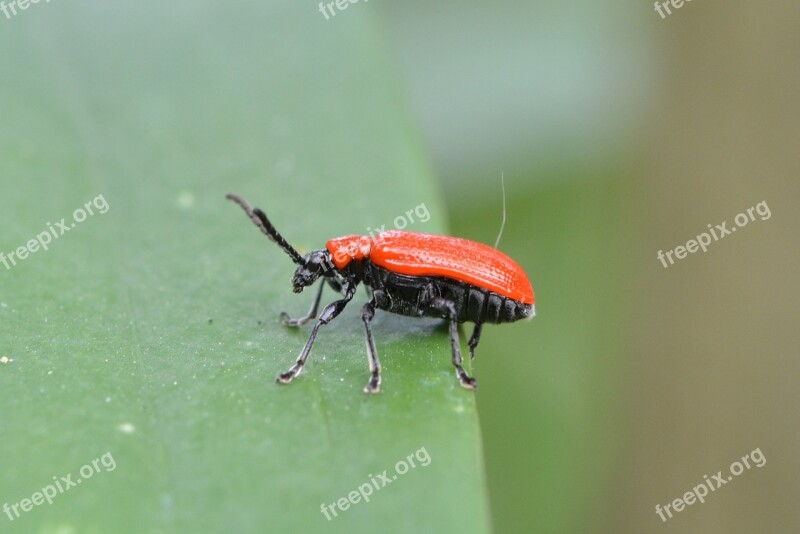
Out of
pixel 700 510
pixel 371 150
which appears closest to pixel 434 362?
pixel 371 150
